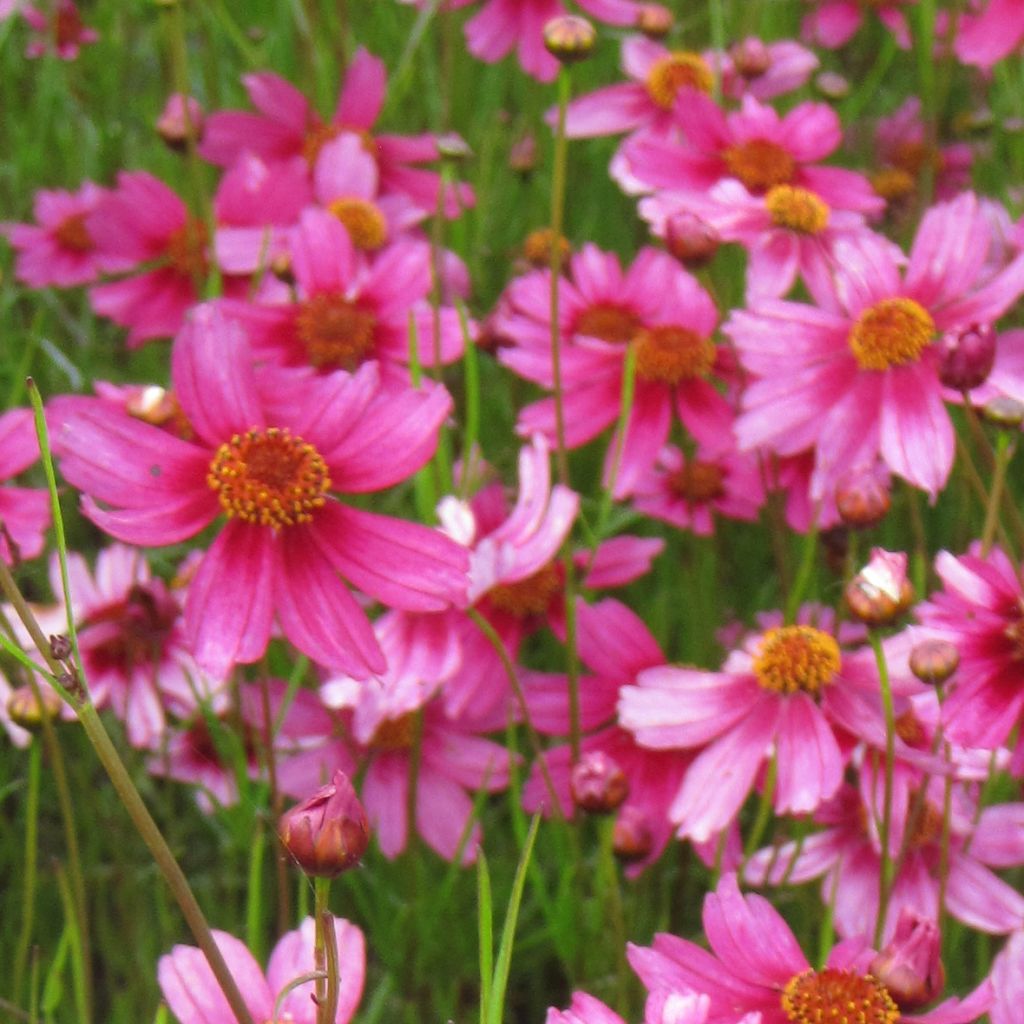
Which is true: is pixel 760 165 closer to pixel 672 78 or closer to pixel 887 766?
pixel 672 78

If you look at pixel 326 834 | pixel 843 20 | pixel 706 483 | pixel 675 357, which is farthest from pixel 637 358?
pixel 843 20

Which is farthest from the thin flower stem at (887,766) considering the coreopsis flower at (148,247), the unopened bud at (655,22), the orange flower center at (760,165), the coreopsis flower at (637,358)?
the unopened bud at (655,22)

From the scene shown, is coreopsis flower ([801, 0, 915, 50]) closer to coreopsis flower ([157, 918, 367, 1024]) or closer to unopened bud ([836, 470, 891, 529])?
unopened bud ([836, 470, 891, 529])

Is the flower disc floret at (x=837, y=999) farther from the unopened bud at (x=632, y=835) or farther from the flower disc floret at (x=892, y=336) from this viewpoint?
the flower disc floret at (x=892, y=336)

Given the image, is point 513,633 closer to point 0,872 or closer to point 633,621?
point 633,621

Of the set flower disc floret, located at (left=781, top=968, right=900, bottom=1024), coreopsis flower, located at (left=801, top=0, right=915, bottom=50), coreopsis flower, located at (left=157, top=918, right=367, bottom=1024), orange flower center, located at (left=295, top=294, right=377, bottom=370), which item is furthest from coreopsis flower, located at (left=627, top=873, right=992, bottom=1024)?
coreopsis flower, located at (left=801, top=0, right=915, bottom=50)
